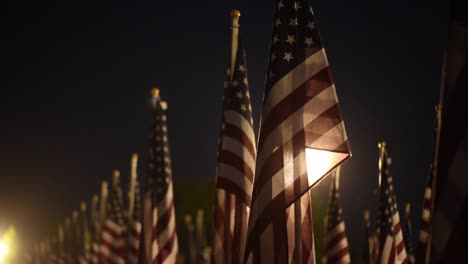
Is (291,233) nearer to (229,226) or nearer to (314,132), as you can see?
(314,132)

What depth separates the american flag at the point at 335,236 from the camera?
18547 millimetres

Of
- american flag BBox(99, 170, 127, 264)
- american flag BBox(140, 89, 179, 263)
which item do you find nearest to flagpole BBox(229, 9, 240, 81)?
american flag BBox(140, 89, 179, 263)

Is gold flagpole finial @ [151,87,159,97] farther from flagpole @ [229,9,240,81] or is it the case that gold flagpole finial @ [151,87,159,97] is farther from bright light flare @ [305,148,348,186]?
bright light flare @ [305,148,348,186]

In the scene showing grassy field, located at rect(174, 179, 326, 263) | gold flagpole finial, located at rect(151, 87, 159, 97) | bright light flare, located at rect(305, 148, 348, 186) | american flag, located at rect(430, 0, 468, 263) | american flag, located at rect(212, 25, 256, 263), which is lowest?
american flag, located at rect(430, 0, 468, 263)

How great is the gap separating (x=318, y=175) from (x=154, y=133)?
8277 millimetres

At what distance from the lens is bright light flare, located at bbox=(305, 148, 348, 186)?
25.6ft

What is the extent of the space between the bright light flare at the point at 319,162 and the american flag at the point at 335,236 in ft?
35.4

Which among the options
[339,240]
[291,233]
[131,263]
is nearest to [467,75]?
[291,233]

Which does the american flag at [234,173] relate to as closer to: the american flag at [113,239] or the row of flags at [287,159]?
the row of flags at [287,159]

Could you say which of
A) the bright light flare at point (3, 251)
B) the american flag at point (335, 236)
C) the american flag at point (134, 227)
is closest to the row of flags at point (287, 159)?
the american flag at point (335, 236)

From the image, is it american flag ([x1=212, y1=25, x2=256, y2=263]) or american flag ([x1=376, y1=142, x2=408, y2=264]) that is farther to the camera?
american flag ([x1=376, y1=142, x2=408, y2=264])

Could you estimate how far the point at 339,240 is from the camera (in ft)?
63.4

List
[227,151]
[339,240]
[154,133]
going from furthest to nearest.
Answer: [339,240], [154,133], [227,151]

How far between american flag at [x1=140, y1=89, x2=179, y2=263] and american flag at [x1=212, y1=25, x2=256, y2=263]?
3.27 metres
